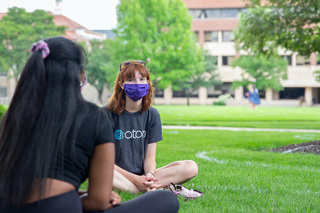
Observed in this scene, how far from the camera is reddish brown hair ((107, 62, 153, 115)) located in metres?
4.61

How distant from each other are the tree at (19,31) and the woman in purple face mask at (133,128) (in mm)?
40291

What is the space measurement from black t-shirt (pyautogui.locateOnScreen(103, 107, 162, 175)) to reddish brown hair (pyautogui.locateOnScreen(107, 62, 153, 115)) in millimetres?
66

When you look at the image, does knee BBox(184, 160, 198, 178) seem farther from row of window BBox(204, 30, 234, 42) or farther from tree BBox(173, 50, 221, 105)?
row of window BBox(204, 30, 234, 42)

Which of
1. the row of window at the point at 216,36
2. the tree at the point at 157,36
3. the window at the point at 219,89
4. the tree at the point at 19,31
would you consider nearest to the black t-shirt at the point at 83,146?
the tree at the point at 157,36

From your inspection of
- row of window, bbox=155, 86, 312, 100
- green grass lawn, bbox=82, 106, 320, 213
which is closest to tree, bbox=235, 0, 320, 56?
green grass lawn, bbox=82, 106, 320, 213

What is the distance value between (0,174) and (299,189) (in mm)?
3966

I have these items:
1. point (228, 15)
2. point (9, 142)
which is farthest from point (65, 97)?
point (228, 15)

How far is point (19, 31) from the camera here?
43125 millimetres

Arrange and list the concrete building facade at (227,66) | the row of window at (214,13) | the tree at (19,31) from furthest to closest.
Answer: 1. the row of window at (214,13)
2. the concrete building facade at (227,66)
3. the tree at (19,31)

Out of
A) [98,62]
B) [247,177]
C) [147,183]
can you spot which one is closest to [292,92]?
[98,62]

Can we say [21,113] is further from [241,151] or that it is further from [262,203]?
[241,151]

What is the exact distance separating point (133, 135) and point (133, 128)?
0.25 feet

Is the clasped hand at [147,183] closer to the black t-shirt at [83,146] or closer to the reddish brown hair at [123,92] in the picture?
the reddish brown hair at [123,92]

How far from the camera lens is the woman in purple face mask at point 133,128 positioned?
464 centimetres
